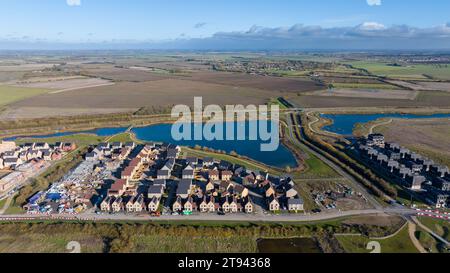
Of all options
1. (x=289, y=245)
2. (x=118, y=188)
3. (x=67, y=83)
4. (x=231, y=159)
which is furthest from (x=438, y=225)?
(x=67, y=83)

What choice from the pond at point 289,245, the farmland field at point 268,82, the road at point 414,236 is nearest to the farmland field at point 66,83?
the farmland field at point 268,82

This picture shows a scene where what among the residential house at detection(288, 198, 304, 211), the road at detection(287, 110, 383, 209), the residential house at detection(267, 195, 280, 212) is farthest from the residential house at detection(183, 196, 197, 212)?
the road at detection(287, 110, 383, 209)

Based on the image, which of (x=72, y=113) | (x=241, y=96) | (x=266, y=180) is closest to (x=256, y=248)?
(x=266, y=180)

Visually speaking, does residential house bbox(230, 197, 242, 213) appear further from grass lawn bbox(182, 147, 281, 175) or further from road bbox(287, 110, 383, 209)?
road bbox(287, 110, 383, 209)

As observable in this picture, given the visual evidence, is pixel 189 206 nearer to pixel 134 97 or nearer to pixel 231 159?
pixel 231 159
